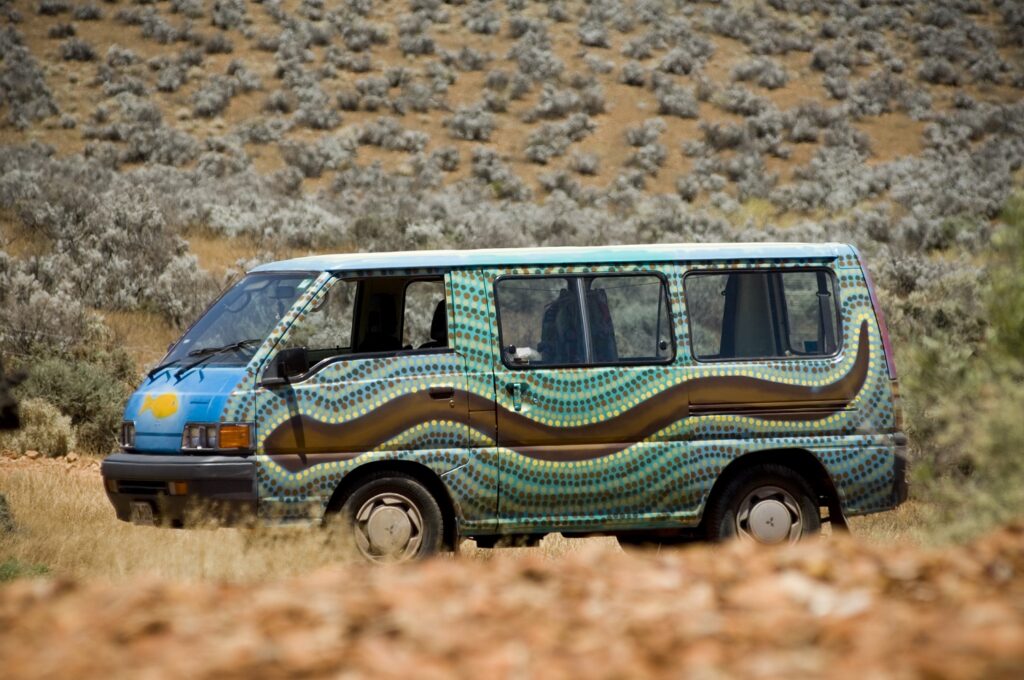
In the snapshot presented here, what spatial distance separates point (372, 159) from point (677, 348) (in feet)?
85.4

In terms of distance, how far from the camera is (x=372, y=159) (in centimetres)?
3359

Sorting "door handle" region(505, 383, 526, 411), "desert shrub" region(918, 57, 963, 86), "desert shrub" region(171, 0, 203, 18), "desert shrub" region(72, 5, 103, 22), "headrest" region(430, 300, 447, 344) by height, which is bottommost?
"door handle" region(505, 383, 526, 411)

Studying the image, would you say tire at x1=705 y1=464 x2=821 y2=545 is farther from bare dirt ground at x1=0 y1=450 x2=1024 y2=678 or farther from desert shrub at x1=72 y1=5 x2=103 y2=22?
desert shrub at x1=72 y1=5 x2=103 y2=22

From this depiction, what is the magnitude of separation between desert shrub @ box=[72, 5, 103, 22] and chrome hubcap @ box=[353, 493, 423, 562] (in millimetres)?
36186

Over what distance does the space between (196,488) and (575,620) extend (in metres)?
4.32

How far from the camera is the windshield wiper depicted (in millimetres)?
8227

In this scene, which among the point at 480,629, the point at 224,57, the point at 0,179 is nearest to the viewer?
the point at 480,629

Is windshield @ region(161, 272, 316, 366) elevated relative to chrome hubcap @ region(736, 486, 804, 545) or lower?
elevated

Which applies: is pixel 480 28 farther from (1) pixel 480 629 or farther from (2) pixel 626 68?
(1) pixel 480 629

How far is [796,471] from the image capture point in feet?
28.4

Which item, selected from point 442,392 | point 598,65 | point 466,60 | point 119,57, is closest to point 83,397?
point 442,392

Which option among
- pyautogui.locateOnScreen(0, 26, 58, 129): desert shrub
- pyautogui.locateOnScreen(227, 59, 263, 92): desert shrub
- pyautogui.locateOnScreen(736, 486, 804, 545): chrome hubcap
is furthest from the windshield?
pyautogui.locateOnScreen(227, 59, 263, 92): desert shrub

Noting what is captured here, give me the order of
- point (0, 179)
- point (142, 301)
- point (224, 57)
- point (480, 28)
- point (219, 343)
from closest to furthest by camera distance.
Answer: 1. point (219, 343)
2. point (142, 301)
3. point (0, 179)
4. point (224, 57)
5. point (480, 28)

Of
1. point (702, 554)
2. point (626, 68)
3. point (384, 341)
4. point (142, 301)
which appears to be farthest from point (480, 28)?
point (702, 554)
